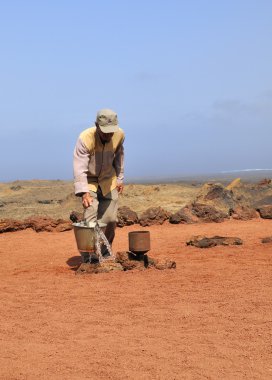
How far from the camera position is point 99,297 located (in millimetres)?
6488

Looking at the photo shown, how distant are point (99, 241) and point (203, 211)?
5.22m

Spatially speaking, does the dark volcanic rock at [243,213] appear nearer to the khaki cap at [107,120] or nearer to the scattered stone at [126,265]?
the scattered stone at [126,265]

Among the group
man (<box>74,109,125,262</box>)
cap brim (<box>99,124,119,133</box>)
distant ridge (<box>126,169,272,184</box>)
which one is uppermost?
cap brim (<box>99,124,119,133</box>)

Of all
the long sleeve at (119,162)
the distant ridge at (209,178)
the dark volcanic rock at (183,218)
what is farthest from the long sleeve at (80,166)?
the distant ridge at (209,178)

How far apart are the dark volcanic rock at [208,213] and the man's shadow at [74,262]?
164 inches

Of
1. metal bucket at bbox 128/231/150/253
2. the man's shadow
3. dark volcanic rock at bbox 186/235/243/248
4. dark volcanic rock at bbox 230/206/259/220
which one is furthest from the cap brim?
dark volcanic rock at bbox 230/206/259/220

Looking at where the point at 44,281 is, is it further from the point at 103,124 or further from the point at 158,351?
the point at 158,351

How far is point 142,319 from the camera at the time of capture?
17.9 feet

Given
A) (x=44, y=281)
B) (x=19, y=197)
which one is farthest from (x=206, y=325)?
(x=19, y=197)

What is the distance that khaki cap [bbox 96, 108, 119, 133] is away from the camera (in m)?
7.88

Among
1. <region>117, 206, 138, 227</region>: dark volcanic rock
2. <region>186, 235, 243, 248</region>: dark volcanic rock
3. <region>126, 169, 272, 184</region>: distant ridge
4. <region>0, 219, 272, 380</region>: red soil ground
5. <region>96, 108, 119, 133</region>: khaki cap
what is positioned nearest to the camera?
<region>0, 219, 272, 380</region>: red soil ground

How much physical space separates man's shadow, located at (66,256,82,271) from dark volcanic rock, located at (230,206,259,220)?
4.77 meters

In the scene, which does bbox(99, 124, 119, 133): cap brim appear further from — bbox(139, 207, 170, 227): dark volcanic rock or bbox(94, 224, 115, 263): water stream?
bbox(139, 207, 170, 227): dark volcanic rock

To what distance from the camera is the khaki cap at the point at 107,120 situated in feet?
25.8
